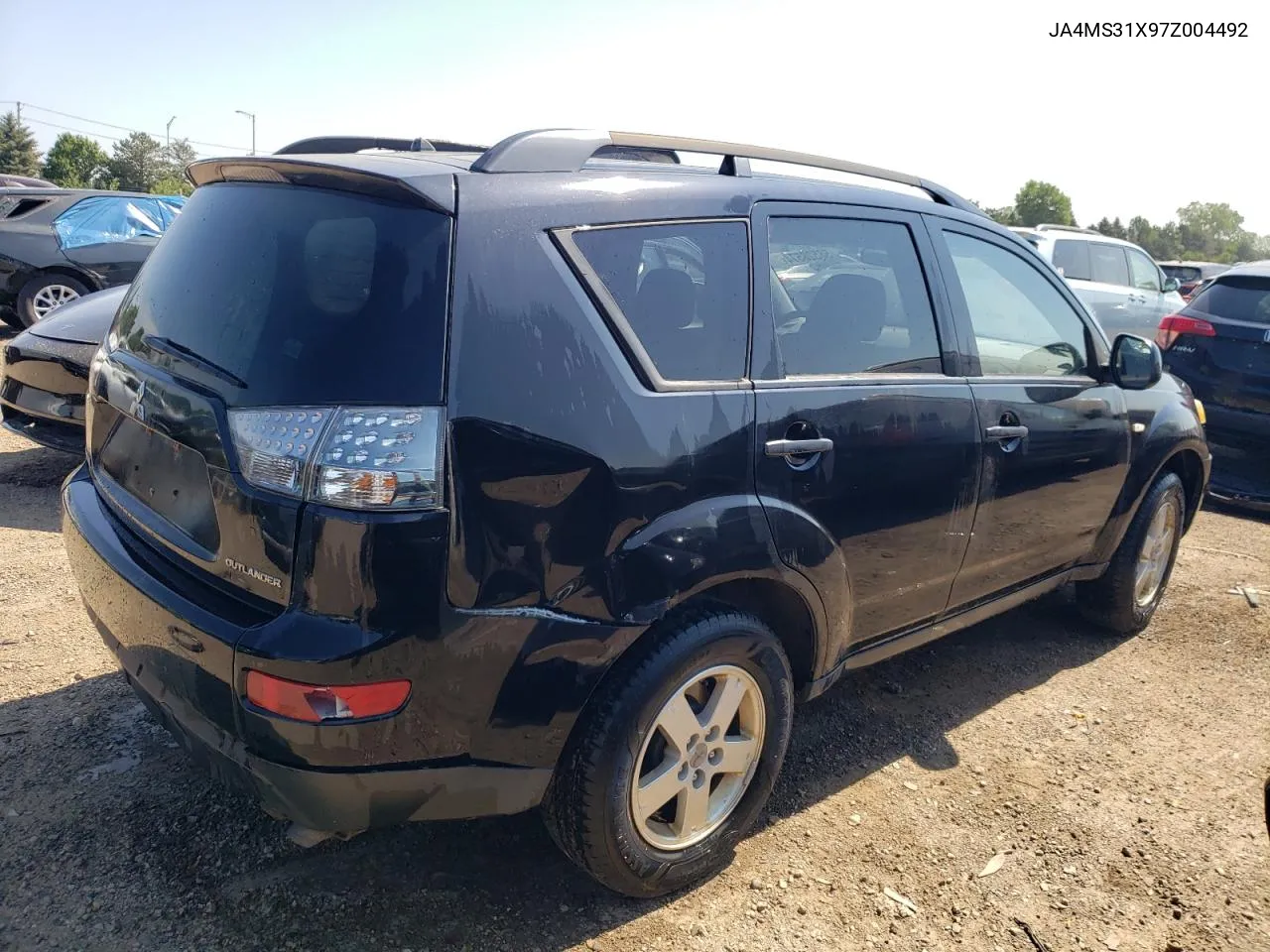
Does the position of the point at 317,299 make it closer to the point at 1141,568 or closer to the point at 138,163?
the point at 1141,568

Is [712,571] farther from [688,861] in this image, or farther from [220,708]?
[220,708]

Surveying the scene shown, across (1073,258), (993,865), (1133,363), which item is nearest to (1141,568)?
(1133,363)

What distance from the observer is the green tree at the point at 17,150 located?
197 ft

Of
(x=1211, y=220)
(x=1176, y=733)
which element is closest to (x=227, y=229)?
(x=1176, y=733)

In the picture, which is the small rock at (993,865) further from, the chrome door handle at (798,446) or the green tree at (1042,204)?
the green tree at (1042,204)

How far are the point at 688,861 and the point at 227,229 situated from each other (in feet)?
6.61

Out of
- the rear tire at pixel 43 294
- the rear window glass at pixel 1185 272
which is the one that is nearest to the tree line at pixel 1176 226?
the rear window glass at pixel 1185 272

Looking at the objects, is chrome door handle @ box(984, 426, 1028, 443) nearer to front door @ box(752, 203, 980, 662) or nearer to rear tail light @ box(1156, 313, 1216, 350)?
front door @ box(752, 203, 980, 662)

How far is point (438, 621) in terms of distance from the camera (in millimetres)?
1923

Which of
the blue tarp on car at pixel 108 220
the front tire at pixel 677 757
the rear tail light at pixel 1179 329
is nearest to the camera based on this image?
the front tire at pixel 677 757

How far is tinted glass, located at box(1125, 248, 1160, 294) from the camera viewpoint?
40.6 feet

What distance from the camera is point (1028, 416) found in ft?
11.0

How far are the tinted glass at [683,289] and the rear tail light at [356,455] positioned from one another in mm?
606

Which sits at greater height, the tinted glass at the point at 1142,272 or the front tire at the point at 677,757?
the tinted glass at the point at 1142,272
